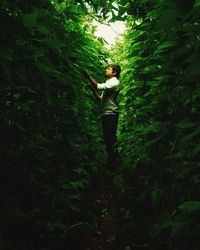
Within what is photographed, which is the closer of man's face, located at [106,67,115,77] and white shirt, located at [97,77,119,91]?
white shirt, located at [97,77,119,91]

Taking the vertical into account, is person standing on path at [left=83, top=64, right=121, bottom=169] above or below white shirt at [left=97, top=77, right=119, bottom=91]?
below

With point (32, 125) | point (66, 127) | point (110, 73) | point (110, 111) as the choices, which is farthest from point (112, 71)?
point (32, 125)

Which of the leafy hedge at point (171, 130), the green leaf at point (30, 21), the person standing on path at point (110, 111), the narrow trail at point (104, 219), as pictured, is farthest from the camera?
the person standing on path at point (110, 111)

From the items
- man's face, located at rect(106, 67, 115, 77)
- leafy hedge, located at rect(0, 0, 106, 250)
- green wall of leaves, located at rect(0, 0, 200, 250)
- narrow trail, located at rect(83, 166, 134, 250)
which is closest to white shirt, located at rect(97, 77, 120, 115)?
man's face, located at rect(106, 67, 115, 77)

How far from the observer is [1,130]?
6.20 ft

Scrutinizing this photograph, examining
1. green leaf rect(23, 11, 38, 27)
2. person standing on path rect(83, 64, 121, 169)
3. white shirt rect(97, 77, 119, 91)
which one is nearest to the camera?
green leaf rect(23, 11, 38, 27)

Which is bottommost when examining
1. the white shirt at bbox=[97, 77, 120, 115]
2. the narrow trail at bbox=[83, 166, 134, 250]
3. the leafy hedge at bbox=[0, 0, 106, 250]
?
the narrow trail at bbox=[83, 166, 134, 250]

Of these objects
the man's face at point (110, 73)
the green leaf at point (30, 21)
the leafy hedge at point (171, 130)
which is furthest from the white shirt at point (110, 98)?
the green leaf at point (30, 21)

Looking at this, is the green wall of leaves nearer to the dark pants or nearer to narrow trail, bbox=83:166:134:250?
narrow trail, bbox=83:166:134:250

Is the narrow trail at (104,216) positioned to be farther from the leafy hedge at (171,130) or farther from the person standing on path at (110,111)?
the person standing on path at (110,111)

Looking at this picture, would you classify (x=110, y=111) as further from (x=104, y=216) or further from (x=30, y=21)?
(x=30, y=21)

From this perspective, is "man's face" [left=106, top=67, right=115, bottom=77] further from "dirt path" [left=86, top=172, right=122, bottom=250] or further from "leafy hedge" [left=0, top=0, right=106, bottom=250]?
"leafy hedge" [left=0, top=0, right=106, bottom=250]

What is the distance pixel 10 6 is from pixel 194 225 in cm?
150

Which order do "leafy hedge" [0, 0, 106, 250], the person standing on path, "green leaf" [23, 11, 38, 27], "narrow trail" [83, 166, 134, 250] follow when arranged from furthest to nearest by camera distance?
the person standing on path, "narrow trail" [83, 166, 134, 250], "leafy hedge" [0, 0, 106, 250], "green leaf" [23, 11, 38, 27]
